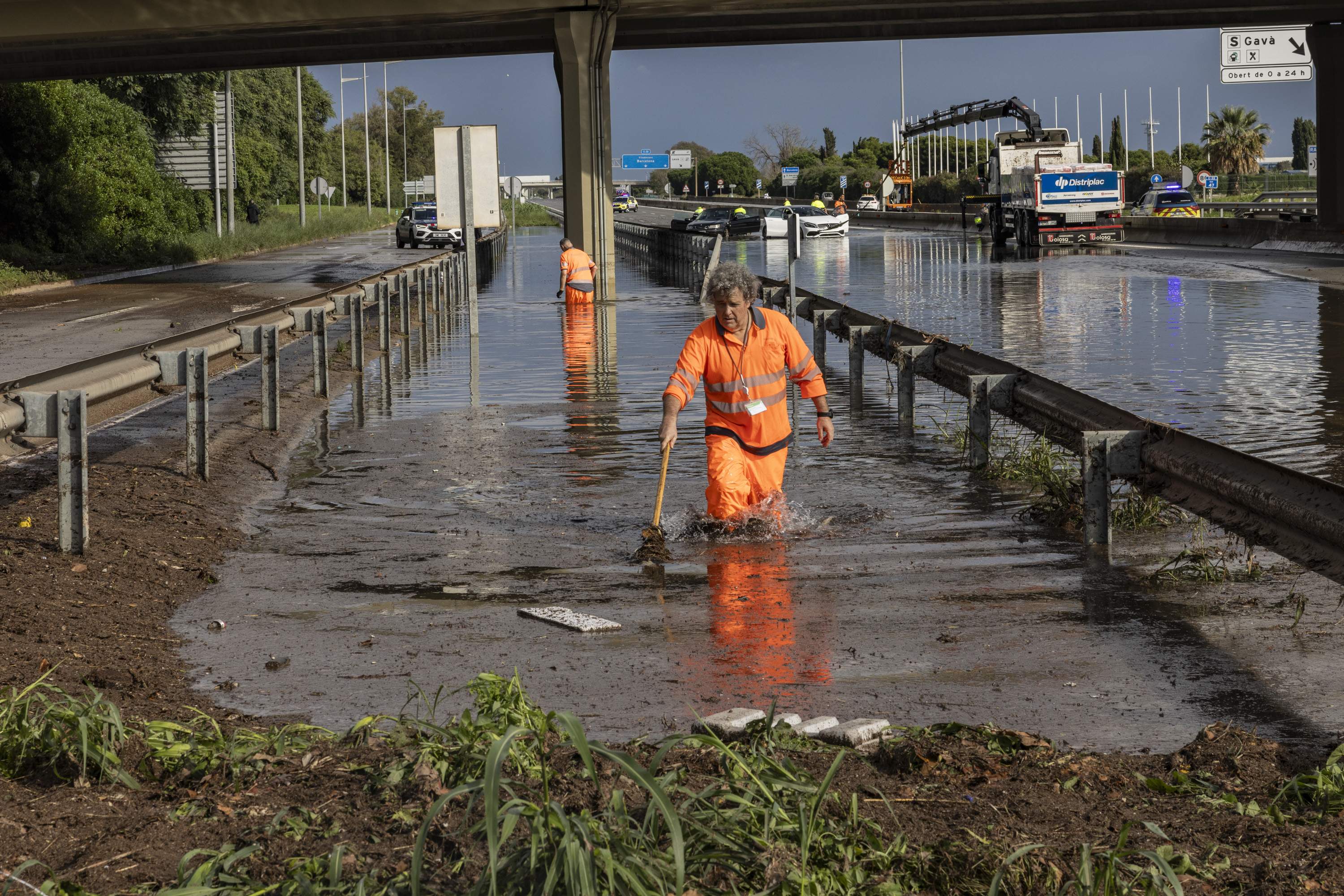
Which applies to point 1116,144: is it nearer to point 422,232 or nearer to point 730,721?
point 422,232

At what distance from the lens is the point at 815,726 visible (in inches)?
189

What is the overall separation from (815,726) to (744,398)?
422cm

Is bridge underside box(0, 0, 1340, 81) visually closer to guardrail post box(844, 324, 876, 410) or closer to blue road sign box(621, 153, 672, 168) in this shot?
guardrail post box(844, 324, 876, 410)

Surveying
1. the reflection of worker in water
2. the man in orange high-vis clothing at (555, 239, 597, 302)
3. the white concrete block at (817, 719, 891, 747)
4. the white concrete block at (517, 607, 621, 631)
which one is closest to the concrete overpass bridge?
the man in orange high-vis clothing at (555, 239, 597, 302)

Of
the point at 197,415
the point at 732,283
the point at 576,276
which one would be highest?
the point at 576,276

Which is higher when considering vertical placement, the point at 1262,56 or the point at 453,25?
the point at 453,25

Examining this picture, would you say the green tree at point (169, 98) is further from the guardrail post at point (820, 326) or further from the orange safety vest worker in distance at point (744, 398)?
the orange safety vest worker in distance at point (744, 398)

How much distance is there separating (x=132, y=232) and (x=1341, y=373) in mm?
43020

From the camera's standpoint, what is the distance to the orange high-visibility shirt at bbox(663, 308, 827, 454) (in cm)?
883

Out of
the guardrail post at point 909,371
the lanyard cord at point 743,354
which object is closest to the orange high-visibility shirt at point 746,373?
the lanyard cord at point 743,354

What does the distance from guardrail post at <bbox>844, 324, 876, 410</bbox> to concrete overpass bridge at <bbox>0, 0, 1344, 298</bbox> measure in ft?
62.9

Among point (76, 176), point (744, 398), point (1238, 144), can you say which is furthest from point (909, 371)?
point (1238, 144)

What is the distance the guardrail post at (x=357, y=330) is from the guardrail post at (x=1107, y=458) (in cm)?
1094

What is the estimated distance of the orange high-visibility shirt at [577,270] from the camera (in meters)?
29.0
